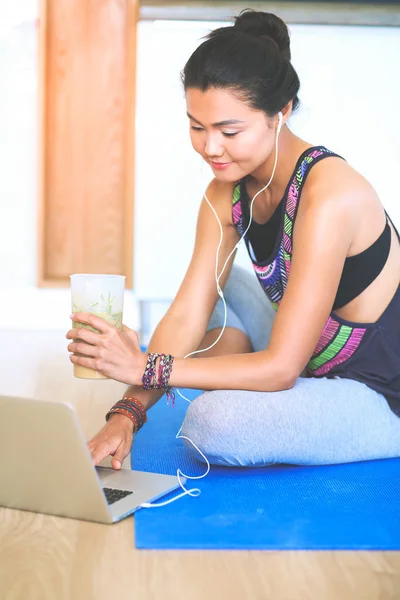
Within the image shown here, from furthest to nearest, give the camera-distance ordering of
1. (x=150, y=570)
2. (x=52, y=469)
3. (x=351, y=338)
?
(x=351, y=338) → (x=52, y=469) → (x=150, y=570)

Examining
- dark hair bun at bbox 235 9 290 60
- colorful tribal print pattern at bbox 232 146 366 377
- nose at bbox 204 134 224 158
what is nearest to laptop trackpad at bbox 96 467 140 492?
colorful tribal print pattern at bbox 232 146 366 377

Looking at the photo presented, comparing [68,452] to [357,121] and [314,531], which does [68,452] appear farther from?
[357,121]

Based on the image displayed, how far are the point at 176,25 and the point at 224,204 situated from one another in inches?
61.3

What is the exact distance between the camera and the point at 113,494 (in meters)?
1.36

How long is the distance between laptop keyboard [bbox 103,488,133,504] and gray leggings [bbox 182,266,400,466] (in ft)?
0.72

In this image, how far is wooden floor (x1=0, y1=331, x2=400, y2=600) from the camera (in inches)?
40.9

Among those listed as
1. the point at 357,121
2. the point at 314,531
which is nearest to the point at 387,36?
the point at 357,121

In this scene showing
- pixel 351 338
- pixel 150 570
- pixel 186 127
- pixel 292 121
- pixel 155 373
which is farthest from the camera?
pixel 186 127

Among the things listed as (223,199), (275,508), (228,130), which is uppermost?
(228,130)

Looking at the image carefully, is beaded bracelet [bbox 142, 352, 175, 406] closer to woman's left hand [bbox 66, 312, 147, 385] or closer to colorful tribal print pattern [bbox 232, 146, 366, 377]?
woman's left hand [bbox 66, 312, 147, 385]

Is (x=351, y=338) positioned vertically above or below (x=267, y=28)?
below

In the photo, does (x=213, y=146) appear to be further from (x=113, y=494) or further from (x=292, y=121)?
(x=292, y=121)

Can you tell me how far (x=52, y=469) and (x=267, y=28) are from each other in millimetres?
947

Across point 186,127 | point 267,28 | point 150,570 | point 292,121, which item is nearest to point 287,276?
point 267,28
